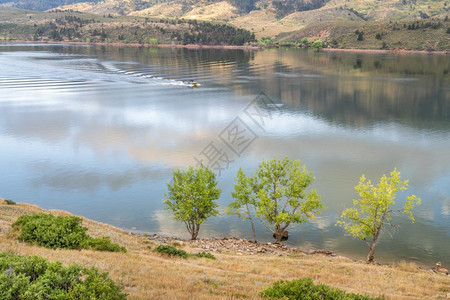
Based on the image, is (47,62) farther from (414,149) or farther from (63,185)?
(414,149)

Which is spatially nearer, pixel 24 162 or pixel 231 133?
pixel 24 162

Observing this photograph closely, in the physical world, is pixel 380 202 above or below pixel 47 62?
below

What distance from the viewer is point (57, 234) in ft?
81.5

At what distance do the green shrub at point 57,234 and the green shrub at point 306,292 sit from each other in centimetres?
1237

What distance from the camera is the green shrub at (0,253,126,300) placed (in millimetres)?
12945

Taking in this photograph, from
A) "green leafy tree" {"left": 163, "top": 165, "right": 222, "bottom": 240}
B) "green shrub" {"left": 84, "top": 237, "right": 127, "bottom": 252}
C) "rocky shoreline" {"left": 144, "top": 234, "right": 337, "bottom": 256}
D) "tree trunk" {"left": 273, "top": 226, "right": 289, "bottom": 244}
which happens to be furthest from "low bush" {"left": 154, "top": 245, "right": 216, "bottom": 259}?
"tree trunk" {"left": 273, "top": 226, "right": 289, "bottom": 244}

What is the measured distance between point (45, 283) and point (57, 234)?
12.3m

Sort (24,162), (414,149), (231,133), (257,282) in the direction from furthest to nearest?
(231,133), (414,149), (24,162), (257,282)

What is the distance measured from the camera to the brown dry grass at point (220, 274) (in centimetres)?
1830

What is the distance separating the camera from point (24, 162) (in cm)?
5762

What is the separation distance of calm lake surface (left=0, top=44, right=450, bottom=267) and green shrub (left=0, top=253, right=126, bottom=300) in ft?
85.4

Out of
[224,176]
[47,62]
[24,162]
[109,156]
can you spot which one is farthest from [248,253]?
[47,62]

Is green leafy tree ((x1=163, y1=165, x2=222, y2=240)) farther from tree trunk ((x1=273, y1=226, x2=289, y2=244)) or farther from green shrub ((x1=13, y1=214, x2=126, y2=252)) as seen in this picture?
green shrub ((x1=13, y1=214, x2=126, y2=252))

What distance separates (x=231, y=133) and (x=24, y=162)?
33.6 meters
